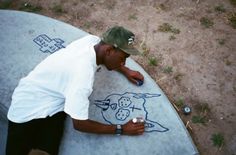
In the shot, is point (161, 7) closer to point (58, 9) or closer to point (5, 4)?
point (58, 9)

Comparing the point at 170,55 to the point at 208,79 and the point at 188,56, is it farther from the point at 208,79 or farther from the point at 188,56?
the point at 208,79

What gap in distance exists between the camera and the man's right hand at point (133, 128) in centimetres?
337

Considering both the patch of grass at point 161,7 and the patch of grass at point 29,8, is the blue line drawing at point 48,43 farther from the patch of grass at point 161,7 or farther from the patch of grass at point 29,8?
the patch of grass at point 161,7

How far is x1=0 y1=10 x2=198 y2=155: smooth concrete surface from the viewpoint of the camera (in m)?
3.45

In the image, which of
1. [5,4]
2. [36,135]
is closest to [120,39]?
[36,135]

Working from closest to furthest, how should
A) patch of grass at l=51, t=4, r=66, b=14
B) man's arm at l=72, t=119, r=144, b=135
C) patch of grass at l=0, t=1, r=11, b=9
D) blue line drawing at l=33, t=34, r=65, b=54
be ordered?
1. man's arm at l=72, t=119, r=144, b=135
2. blue line drawing at l=33, t=34, r=65, b=54
3. patch of grass at l=51, t=4, r=66, b=14
4. patch of grass at l=0, t=1, r=11, b=9

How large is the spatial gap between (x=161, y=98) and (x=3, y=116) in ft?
5.84

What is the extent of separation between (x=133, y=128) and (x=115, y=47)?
97cm

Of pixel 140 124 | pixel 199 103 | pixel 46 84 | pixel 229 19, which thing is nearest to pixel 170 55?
pixel 199 103

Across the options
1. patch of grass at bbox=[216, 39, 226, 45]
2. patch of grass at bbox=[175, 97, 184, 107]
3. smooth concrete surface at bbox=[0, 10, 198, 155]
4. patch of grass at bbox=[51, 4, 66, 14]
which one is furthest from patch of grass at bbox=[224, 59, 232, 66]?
patch of grass at bbox=[51, 4, 66, 14]

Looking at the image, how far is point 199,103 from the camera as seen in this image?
4180 mm

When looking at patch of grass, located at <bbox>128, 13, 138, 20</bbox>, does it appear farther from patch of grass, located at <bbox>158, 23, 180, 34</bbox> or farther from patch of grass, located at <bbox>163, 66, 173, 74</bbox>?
patch of grass, located at <bbox>163, 66, 173, 74</bbox>

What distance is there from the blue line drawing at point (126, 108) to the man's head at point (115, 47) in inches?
35.2

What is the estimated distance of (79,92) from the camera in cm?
270
